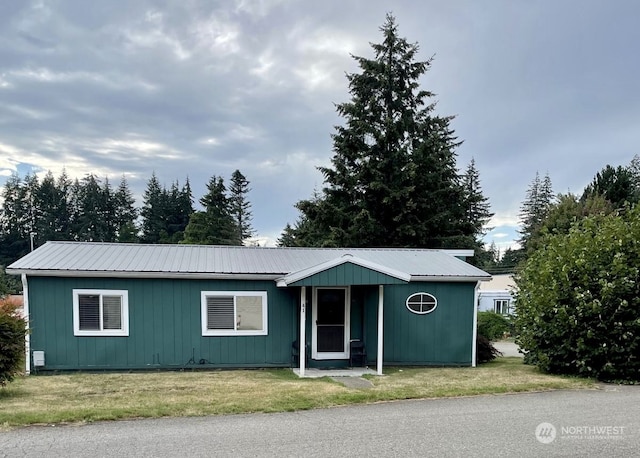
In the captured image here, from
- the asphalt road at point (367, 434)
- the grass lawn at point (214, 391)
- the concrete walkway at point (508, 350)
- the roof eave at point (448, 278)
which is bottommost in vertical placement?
the concrete walkway at point (508, 350)

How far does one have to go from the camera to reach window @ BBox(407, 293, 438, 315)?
→ 11.1 meters

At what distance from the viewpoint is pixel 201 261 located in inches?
431

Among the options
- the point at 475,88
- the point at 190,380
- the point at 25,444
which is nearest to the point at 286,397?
the point at 190,380

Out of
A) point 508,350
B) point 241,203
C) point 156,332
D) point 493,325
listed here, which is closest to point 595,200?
point 493,325

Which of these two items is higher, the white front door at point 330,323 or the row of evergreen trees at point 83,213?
the row of evergreen trees at point 83,213

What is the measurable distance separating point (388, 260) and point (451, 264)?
174cm

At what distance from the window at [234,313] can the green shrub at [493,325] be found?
1400 centimetres

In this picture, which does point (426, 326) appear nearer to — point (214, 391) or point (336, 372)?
point (336, 372)

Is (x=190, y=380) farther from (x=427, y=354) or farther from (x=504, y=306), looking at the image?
(x=504, y=306)

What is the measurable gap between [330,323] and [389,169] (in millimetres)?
16273

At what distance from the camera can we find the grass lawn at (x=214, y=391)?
5.78 metres

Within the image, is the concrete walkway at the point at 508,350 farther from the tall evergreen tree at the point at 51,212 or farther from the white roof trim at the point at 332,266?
the tall evergreen tree at the point at 51,212

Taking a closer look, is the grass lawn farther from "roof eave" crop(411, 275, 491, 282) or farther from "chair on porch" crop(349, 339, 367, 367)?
"roof eave" crop(411, 275, 491, 282)

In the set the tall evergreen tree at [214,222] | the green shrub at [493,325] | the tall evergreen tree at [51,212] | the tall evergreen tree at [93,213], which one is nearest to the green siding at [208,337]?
the green shrub at [493,325]
